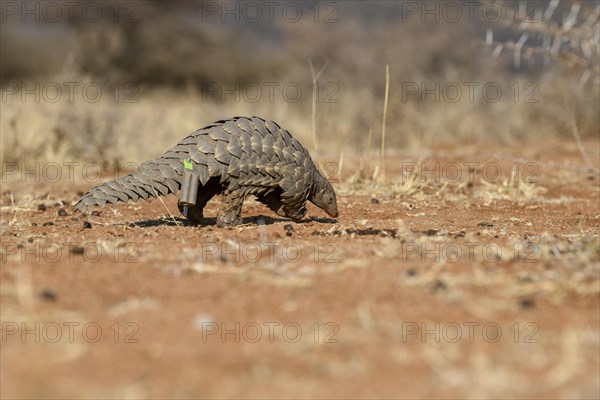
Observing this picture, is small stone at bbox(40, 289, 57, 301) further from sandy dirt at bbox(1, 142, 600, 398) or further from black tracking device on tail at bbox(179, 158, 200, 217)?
black tracking device on tail at bbox(179, 158, 200, 217)

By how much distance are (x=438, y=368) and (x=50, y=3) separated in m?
29.2

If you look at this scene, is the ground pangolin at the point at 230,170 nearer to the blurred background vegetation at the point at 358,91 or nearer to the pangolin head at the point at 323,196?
the pangolin head at the point at 323,196

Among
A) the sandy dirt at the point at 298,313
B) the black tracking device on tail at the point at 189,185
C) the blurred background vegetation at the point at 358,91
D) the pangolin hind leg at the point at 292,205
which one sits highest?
the blurred background vegetation at the point at 358,91

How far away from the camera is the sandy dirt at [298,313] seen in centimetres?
275

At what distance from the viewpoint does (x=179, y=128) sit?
13.7m

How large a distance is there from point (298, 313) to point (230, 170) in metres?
1.98

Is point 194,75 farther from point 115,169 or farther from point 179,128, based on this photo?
point 115,169

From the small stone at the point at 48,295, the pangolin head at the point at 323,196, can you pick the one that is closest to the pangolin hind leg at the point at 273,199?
the pangolin head at the point at 323,196

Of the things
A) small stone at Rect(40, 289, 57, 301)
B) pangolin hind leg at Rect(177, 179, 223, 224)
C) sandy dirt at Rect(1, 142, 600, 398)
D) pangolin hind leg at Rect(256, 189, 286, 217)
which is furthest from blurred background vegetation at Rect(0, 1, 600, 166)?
small stone at Rect(40, 289, 57, 301)

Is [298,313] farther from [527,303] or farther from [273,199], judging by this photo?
[273,199]

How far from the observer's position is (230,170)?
5102 mm

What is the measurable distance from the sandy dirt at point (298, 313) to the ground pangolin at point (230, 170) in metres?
0.27

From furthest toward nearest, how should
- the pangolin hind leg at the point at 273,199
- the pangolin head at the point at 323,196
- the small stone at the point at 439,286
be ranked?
the pangolin head at the point at 323,196 < the pangolin hind leg at the point at 273,199 < the small stone at the point at 439,286

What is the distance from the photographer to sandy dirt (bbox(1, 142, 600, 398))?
275cm
